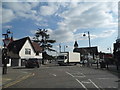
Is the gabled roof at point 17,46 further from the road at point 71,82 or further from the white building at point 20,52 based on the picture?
the road at point 71,82

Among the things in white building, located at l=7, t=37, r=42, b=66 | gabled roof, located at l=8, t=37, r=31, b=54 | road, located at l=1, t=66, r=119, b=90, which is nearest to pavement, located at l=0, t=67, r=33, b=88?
road, located at l=1, t=66, r=119, b=90

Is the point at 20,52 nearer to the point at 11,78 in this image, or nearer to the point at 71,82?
the point at 11,78

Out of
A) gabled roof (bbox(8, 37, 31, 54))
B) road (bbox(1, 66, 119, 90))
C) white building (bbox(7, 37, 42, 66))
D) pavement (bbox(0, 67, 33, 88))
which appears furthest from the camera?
gabled roof (bbox(8, 37, 31, 54))

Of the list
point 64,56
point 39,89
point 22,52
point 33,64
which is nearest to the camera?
point 39,89

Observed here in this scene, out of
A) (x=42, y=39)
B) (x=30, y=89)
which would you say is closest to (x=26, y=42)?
(x=42, y=39)

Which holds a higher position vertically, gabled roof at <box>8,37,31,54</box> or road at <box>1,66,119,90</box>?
gabled roof at <box>8,37,31,54</box>

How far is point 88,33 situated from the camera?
150ft

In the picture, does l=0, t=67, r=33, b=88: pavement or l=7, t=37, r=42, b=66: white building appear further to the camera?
l=7, t=37, r=42, b=66: white building

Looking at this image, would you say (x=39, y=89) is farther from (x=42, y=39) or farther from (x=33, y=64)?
(x=42, y=39)

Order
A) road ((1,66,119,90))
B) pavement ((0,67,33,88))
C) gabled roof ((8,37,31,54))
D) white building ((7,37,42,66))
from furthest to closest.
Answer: gabled roof ((8,37,31,54)) → white building ((7,37,42,66)) → pavement ((0,67,33,88)) → road ((1,66,119,90))

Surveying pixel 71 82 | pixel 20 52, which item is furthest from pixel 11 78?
pixel 20 52

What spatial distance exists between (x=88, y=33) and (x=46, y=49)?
32664 mm

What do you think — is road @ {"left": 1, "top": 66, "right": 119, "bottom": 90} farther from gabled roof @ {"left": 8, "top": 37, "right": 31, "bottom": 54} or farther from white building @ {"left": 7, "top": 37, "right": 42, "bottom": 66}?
gabled roof @ {"left": 8, "top": 37, "right": 31, "bottom": 54}

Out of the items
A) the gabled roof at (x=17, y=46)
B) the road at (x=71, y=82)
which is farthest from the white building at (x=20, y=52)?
the road at (x=71, y=82)
